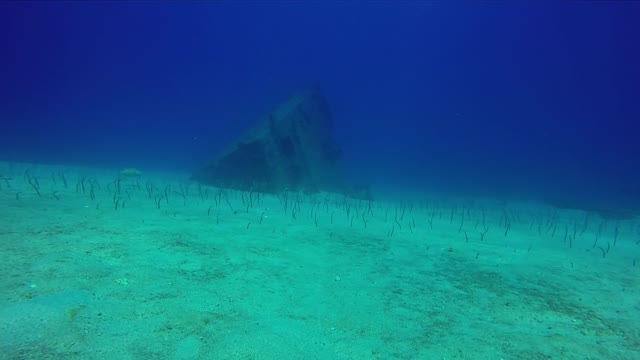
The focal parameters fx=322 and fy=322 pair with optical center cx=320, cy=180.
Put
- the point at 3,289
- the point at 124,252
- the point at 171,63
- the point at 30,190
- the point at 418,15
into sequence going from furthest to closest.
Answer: the point at 171,63 < the point at 418,15 < the point at 30,190 < the point at 124,252 < the point at 3,289

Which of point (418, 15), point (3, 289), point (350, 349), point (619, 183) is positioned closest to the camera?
point (350, 349)

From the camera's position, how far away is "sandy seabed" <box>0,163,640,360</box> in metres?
3.04

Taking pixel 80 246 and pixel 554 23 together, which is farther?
pixel 554 23

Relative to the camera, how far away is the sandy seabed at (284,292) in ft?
9.99

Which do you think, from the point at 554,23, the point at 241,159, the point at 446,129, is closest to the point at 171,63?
the point at 446,129

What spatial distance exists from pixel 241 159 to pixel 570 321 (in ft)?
45.5

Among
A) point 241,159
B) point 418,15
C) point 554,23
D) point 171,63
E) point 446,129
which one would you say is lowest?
point 241,159

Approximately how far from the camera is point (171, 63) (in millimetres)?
198625

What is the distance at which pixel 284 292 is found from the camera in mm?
4203

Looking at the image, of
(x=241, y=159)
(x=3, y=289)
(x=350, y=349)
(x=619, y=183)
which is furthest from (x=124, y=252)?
(x=619, y=183)

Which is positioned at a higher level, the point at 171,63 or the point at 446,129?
the point at 171,63

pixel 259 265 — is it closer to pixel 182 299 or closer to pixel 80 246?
pixel 182 299

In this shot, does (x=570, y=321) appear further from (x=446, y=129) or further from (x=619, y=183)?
(x=446, y=129)

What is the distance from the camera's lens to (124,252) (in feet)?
15.6
